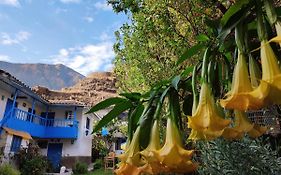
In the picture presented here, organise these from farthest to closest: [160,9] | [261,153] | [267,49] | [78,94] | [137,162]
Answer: [78,94]
[160,9]
[261,153]
[137,162]
[267,49]

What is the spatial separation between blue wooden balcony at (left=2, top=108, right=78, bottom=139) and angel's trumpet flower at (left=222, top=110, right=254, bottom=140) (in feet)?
57.2

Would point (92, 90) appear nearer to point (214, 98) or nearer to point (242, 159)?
point (242, 159)

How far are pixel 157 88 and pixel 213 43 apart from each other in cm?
22

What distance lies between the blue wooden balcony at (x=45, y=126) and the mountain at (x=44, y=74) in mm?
60119

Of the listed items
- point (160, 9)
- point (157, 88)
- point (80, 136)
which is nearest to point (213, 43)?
point (157, 88)

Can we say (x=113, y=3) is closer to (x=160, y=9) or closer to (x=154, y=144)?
(x=160, y=9)

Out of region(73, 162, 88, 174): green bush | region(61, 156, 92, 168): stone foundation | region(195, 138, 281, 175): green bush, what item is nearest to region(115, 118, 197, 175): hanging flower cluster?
region(195, 138, 281, 175): green bush

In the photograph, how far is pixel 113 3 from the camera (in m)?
6.15

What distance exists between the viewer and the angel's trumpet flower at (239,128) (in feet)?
2.13

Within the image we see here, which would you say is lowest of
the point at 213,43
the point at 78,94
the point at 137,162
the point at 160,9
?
the point at 137,162

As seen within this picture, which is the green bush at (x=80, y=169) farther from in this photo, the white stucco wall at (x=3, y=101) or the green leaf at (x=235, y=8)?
the green leaf at (x=235, y=8)

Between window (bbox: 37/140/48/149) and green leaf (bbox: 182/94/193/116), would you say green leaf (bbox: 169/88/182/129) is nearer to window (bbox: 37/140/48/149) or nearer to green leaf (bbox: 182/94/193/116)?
green leaf (bbox: 182/94/193/116)

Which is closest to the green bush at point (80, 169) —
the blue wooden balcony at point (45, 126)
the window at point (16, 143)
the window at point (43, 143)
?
the blue wooden balcony at point (45, 126)

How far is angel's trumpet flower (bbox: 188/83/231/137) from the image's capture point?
0.59 meters
